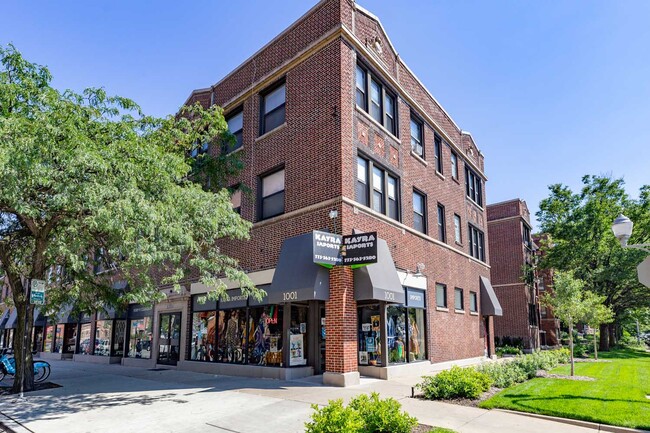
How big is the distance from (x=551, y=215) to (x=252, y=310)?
93.5 feet

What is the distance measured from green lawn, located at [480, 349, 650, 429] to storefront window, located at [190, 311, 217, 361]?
10.6 meters

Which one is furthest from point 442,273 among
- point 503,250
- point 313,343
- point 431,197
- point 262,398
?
point 503,250

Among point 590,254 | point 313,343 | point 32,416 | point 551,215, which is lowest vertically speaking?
point 32,416

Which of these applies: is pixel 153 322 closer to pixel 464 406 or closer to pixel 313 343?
pixel 313 343

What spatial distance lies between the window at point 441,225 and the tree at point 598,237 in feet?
53.6

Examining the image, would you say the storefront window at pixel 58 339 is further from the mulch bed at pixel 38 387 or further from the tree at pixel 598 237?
the tree at pixel 598 237

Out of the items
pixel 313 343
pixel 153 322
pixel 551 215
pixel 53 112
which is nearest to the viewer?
pixel 53 112

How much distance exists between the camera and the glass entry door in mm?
19203

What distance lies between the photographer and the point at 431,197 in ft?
65.0

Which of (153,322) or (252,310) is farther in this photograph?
(153,322)

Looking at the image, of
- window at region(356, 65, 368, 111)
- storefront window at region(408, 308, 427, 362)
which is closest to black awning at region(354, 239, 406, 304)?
storefront window at region(408, 308, 427, 362)

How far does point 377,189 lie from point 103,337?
18.3 metres

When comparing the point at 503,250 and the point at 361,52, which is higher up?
the point at 361,52

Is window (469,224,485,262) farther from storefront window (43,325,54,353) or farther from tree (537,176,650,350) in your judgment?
storefront window (43,325,54,353)
